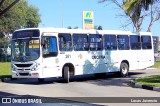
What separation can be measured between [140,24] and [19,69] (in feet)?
66.3

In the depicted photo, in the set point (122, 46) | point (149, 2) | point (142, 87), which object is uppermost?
point (149, 2)

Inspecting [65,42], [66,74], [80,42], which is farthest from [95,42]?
[66,74]

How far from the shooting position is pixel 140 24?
3766 cm

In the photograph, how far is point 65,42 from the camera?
68.1 ft

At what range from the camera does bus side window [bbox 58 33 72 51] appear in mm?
20453

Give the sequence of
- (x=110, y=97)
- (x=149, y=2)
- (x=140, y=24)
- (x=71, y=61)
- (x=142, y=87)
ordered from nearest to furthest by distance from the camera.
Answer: (x=110, y=97)
(x=142, y=87)
(x=149, y=2)
(x=71, y=61)
(x=140, y=24)

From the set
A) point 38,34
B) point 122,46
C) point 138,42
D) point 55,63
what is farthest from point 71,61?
point 138,42

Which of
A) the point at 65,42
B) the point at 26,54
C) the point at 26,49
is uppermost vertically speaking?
the point at 65,42

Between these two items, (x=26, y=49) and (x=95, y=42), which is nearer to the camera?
(x=26, y=49)

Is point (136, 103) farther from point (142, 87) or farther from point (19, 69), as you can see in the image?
point (19, 69)

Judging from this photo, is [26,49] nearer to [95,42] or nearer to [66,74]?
[66,74]

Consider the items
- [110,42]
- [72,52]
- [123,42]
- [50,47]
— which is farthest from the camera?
[123,42]

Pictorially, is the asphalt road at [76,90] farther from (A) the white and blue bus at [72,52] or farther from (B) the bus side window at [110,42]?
(B) the bus side window at [110,42]

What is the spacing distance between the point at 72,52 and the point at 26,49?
2.67m
